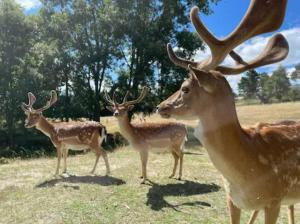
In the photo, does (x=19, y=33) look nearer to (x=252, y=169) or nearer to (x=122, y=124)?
(x=122, y=124)

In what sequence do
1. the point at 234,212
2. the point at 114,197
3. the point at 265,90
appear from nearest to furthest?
the point at 234,212 < the point at 114,197 < the point at 265,90

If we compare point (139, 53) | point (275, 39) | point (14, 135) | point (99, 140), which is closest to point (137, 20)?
point (139, 53)

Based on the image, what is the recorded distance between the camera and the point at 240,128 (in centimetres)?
447

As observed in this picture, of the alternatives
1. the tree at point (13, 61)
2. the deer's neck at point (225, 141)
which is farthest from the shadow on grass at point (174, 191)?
the tree at point (13, 61)

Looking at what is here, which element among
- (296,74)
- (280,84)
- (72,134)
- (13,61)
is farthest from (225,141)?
(296,74)

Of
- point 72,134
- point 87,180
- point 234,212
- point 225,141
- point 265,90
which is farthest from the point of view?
point 265,90

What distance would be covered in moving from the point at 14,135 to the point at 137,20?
32.3 ft

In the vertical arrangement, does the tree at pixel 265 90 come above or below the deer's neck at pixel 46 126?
above

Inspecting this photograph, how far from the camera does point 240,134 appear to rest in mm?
4438

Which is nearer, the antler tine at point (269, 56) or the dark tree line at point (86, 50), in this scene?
the antler tine at point (269, 56)

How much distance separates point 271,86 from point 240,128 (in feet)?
322

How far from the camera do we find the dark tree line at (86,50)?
80.3 feet

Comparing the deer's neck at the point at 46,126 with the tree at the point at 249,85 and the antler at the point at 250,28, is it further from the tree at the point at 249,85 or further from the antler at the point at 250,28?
the tree at the point at 249,85

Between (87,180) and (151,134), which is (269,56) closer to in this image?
(151,134)
